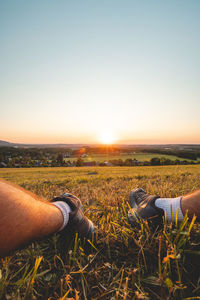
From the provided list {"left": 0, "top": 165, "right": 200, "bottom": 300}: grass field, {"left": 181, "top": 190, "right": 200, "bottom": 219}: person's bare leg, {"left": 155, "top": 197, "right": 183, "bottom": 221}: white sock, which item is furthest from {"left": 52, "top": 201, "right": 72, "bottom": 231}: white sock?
{"left": 181, "top": 190, "right": 200, "bottom": 219}: person's bare leg

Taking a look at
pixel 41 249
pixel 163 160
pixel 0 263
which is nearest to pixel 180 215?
pixel 41 249

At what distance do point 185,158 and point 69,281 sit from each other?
3224 cm

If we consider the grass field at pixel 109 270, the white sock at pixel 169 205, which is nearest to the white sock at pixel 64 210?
the grass field at pixel 109 270

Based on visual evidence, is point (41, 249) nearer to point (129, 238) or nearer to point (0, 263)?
point (0, 263)

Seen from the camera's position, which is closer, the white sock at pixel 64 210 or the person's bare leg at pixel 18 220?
the person's bare leg at pixel 18 220

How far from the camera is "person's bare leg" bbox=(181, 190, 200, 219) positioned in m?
1.28

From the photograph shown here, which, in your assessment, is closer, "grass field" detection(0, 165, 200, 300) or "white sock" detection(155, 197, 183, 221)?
"grass field" detection(0, 165, 200, 300)

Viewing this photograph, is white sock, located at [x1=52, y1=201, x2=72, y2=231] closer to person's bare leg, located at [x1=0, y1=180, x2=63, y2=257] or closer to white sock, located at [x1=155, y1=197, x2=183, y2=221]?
person's bare leg, located at [x1=0, y1=180, x2=63, y2=257]

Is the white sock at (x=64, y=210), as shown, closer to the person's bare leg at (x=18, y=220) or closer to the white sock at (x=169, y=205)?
the person's bare leg at (x=18, y=220)

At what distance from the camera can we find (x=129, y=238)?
47.9 inches

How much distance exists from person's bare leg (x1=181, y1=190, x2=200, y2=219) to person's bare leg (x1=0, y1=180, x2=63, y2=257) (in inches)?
46.1

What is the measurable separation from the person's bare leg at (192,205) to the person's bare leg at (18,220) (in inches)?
46.1

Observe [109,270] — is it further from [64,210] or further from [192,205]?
[192,205]

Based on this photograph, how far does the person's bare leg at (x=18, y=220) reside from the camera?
0.88 meters
